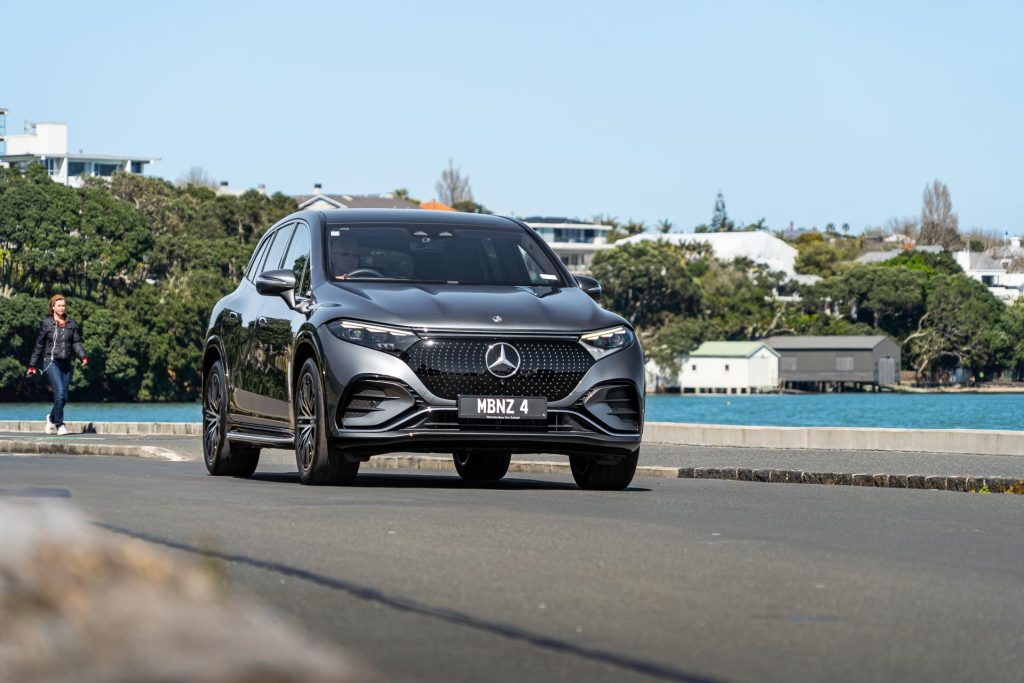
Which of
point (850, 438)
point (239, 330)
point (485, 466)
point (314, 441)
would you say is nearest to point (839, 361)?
point (850, 438)

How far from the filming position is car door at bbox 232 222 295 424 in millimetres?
13375

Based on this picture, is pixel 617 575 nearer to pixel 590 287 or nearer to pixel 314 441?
pixel 314 441

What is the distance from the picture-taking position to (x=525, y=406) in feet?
38.3

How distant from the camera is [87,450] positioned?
19203mm

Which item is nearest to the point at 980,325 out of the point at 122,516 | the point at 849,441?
the point at 849,441

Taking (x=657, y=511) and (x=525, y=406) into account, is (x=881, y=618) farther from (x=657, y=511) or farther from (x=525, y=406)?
(x=525, y=406)

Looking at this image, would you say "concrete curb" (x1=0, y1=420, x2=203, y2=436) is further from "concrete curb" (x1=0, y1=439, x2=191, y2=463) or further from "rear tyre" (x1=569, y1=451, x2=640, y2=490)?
"rear tyre" (x1=569, y1=451, x2=640, y2=490)

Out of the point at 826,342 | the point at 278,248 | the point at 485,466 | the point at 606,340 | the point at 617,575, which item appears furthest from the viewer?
the point at 826,342

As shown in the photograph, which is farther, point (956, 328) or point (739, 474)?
point (956, 328)

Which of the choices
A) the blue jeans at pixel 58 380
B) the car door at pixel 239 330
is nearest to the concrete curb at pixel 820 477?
the car door at pixel 239 330

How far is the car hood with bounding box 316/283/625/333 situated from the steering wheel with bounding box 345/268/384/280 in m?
0.25

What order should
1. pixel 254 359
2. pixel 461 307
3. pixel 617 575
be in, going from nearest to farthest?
1. pixel 617 575
2. pixel 461 307
3. pixel 254 359

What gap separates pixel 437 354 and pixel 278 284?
5.34 feet

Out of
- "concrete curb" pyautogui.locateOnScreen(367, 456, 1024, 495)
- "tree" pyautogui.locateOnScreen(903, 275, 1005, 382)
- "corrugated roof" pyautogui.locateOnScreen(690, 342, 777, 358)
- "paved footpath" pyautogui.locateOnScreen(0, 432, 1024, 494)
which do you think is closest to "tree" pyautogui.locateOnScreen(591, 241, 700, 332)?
"corrugated roof" pyautogui.locateOnScreen(690, 342, 777, 358)
